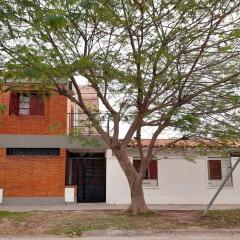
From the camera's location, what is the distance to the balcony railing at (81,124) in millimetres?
15318

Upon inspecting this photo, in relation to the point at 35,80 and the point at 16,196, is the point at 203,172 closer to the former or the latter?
the point at 16,196

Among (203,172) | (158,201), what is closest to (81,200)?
(158,201)

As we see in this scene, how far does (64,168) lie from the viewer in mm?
20375

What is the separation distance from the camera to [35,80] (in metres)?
13.1

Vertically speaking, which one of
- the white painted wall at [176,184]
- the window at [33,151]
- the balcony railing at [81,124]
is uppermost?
the balcony railing at [81,124]

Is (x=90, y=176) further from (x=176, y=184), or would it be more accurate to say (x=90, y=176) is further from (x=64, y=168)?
(x=176, y=184)

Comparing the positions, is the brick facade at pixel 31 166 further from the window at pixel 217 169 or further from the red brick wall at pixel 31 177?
the window at pixel 217 169

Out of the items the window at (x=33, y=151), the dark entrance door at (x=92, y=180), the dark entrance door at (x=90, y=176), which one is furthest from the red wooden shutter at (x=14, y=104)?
the dark entrance door at (x=92, y=180)

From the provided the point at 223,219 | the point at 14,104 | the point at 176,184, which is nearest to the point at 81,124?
the point at 14,104

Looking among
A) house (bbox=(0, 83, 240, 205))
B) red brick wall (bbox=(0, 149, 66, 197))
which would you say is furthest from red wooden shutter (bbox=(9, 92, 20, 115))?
red brick wall (bbox=(0, 149, 66, 197))

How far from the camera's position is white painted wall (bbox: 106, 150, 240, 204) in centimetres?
2062

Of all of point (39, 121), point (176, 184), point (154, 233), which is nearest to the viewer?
point (154, 233)

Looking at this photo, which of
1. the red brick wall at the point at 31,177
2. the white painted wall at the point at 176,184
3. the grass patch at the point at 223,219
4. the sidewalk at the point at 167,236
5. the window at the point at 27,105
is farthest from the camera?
the window at the point at 27,105

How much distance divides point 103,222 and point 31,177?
815cm
